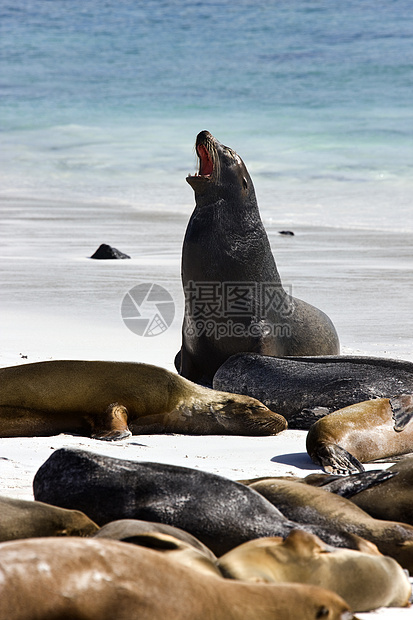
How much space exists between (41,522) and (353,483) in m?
1.29

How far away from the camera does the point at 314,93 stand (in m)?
36.7

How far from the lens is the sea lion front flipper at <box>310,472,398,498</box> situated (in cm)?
362

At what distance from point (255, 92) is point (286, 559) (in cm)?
3722

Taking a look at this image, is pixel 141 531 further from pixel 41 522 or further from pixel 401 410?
pixel 401 410

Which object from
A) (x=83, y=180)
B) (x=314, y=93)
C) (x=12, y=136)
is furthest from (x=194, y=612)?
(x=314, y=93)

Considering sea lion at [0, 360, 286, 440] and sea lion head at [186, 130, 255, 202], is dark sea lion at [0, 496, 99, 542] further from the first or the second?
sea lion head at [186, 130, 255, 202]

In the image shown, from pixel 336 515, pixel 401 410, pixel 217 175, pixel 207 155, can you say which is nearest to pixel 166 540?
pixel 336 515

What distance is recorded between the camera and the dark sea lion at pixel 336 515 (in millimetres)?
3096

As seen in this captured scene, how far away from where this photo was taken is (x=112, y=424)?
204 inches

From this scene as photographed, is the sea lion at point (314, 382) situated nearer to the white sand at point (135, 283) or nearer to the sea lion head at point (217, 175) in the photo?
the white sand at point (135, 283)

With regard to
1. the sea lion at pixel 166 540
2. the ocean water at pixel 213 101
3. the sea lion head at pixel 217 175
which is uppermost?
the ocean water at pixel 213 101

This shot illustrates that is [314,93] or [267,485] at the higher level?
[314,93]

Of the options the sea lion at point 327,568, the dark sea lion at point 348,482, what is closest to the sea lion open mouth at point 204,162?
the dark sea lion at point 348,482

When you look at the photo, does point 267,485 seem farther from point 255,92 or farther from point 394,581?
point 255,92
